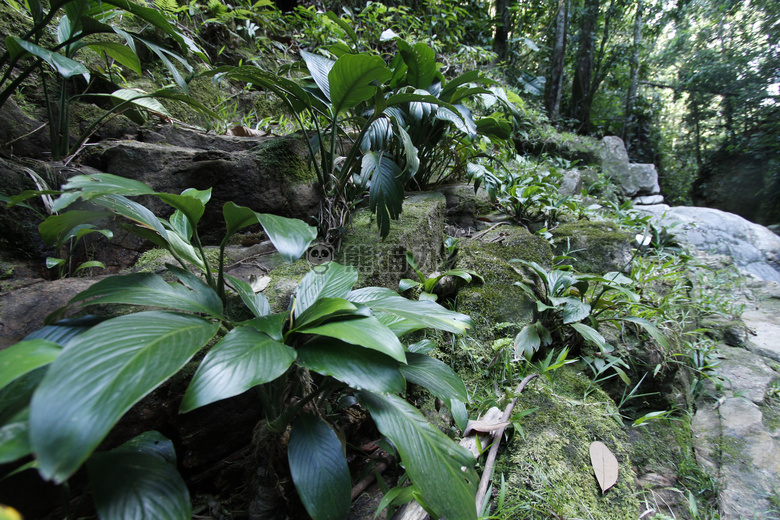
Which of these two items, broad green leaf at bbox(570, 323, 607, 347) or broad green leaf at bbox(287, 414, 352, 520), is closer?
broad green leaf at bbox(287, 414, 352, 520)

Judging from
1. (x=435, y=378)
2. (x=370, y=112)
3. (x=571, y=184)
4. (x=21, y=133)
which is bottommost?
(x=435, y=378)

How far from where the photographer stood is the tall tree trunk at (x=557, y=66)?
19.8 feet

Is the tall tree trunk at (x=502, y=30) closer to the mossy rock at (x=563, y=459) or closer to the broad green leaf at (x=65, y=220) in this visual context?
the mossy rock at (x=563, y=459)

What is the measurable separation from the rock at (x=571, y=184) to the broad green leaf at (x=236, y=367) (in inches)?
152

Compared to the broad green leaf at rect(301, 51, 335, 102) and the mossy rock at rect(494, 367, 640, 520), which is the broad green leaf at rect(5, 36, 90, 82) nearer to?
the broad green leaf at rect(301, 51, 335, 102)

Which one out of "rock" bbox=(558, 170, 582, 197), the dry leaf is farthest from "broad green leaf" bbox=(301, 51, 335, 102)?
"rock" bbox=(558, 170, 582, 197)

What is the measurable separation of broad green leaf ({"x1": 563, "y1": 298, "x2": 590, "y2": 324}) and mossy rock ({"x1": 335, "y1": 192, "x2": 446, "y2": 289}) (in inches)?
27.0

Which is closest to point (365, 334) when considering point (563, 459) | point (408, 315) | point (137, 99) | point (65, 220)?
point (408, 315)

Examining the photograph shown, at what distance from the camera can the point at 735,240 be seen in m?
4.68

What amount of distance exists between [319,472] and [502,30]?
25.1 feet

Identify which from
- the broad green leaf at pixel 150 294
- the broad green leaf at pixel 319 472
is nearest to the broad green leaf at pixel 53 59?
the broad green leaf at pixel 150 294

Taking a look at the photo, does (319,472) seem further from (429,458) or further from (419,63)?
(419,63)

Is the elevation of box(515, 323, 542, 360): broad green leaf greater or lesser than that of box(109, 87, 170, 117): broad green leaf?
lesser

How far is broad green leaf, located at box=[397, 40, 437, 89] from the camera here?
171 cm
